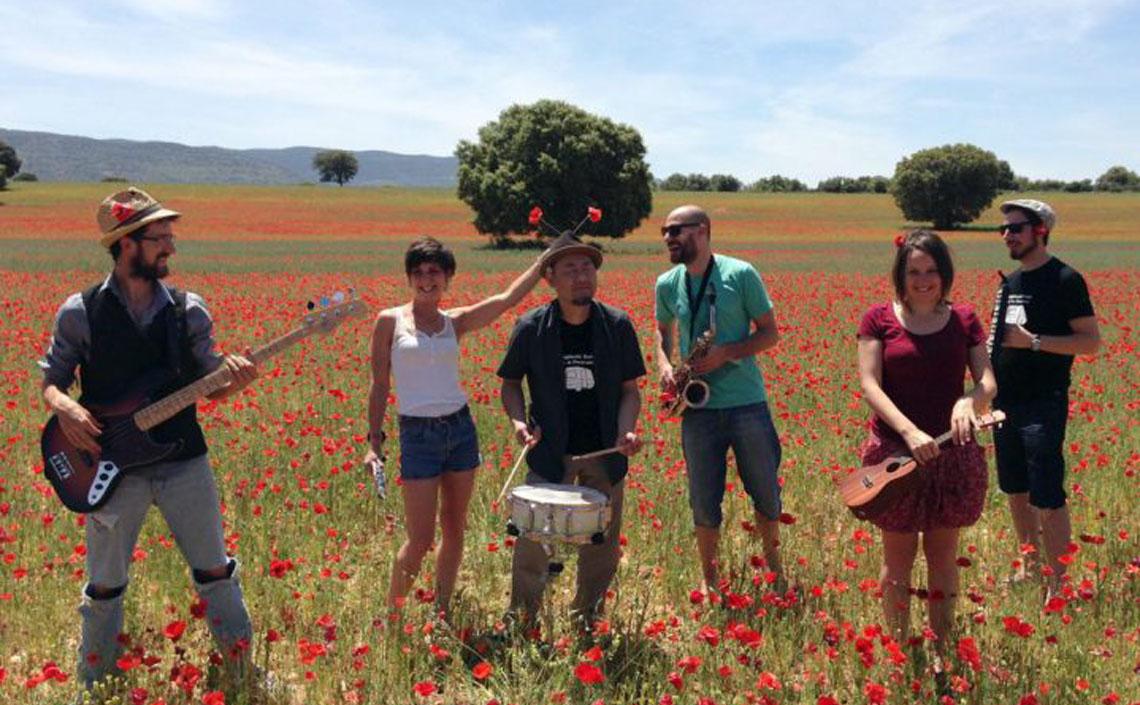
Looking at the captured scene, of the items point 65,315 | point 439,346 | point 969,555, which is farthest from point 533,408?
point 969,555

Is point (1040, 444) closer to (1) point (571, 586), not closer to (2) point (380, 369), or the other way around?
(1) point (571, 586)

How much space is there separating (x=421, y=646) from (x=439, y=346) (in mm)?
1479

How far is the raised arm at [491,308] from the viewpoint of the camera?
16.1ft

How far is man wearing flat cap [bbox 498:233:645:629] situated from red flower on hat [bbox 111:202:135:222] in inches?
74.7

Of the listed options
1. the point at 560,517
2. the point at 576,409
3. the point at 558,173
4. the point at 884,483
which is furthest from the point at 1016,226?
the point at 558,173

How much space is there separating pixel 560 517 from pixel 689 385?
4.53ft

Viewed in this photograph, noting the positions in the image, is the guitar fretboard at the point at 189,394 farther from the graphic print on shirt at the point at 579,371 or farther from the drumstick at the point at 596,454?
the drumstick at the point at 596,454

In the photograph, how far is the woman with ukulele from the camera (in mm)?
4254

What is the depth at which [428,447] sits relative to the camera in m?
4.74

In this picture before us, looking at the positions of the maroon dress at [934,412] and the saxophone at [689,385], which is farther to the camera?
the saxophone at [689,385]

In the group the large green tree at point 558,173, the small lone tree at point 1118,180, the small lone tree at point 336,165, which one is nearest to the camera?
the large green tree at point 558,173

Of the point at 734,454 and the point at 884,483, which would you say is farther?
the point at 734,454

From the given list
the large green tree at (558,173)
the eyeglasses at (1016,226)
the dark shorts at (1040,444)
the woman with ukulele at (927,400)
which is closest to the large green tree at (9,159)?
the large green tree at (558,173)

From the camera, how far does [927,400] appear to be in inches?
170
